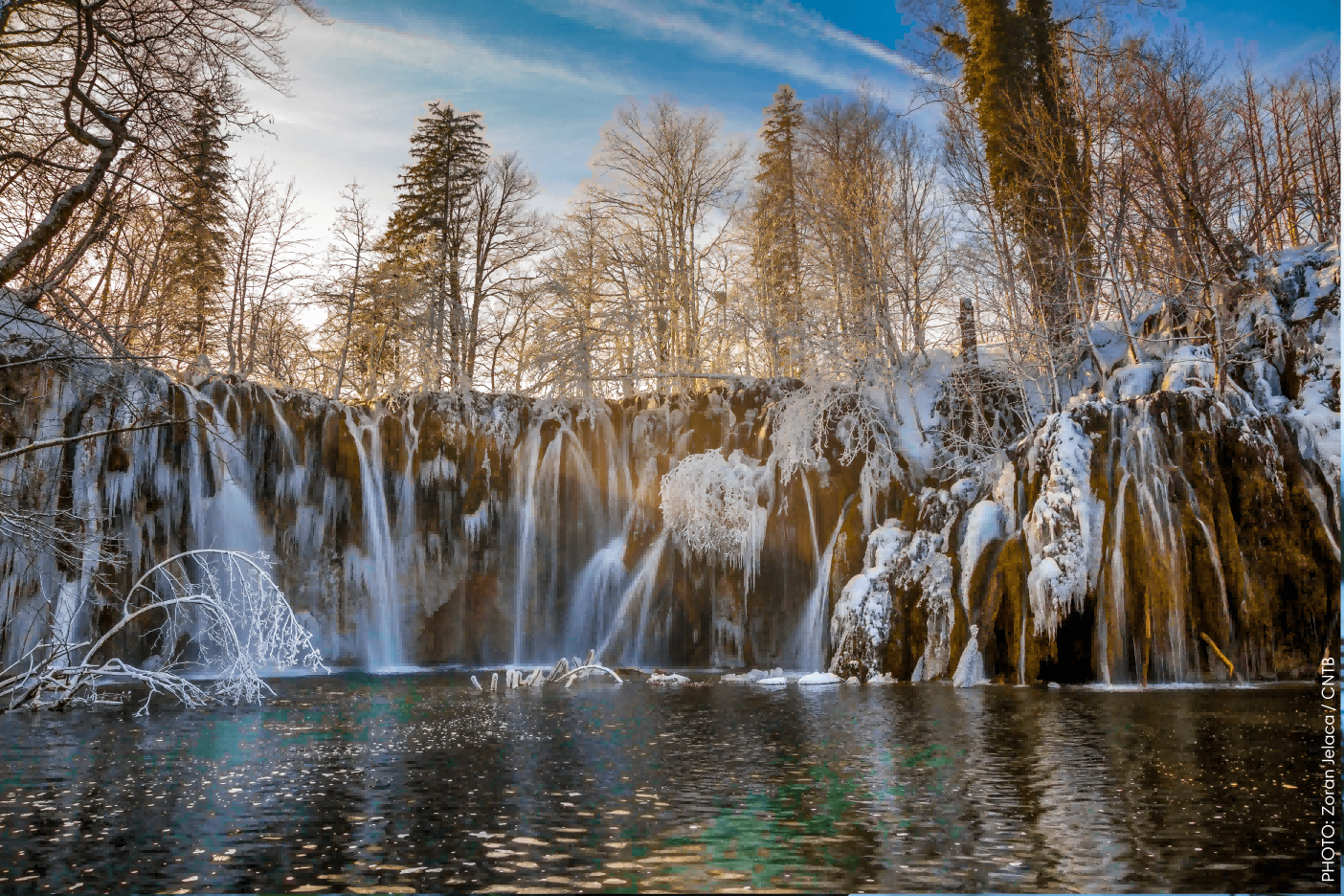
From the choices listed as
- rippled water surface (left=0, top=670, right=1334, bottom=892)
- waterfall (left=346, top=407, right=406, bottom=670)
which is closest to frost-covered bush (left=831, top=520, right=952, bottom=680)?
rippled water surface (left=0, top=670, right=1334, bottom=892)

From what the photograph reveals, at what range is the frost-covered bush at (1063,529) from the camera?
581 inches

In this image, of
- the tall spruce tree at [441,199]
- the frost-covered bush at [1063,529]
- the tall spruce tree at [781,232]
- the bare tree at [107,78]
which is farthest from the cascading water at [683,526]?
the tall spruce tree at [441,199]

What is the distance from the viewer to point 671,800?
6.69 meters

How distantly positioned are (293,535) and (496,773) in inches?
567

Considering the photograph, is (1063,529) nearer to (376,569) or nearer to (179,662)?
(179,662)

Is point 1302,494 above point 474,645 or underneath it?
above

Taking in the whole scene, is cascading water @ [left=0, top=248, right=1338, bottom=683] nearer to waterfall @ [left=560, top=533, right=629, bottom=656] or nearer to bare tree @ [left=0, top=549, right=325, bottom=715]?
waterfall @ [left=560, top=533, right=629, bottom=656]

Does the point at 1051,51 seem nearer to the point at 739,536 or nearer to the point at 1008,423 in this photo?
the point at 1008,423

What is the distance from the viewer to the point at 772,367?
25109 mm

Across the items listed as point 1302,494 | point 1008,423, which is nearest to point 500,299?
point 1008,423

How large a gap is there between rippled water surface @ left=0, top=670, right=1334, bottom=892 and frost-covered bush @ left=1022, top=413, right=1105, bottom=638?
3.42m

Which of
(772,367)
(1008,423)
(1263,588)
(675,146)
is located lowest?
(1263,588)

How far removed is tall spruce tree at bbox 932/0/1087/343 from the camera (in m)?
20.0

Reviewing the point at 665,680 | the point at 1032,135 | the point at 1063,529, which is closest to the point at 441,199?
the point at 1032,135
